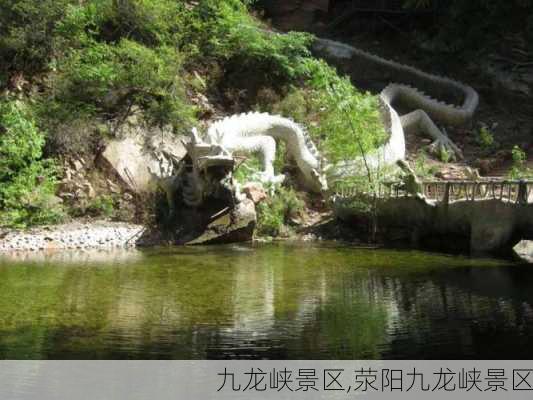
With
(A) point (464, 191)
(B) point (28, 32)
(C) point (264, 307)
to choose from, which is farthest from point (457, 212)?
(B) point (28, 32)

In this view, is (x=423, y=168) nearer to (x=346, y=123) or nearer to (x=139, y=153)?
(x=346, y=123)

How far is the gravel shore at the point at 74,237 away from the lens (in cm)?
1430

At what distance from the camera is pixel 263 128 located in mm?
19344

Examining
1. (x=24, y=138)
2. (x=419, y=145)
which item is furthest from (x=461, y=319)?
(x=419, y=145)

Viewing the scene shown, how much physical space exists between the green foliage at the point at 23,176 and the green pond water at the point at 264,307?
2274 mm

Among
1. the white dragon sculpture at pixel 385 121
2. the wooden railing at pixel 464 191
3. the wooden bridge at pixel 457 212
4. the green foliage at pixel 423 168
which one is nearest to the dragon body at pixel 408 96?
the white dragon sculpture at pixel 385 121

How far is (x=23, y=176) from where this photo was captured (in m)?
15.7

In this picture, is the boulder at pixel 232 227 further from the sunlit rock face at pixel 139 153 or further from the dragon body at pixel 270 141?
the dragon body at pixel 270 141

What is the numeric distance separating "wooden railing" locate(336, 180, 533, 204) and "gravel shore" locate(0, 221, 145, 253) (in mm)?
4915

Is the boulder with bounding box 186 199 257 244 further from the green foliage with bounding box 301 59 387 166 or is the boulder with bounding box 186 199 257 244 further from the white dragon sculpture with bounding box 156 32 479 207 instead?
the green foliage with bounding box 301 59 387 166

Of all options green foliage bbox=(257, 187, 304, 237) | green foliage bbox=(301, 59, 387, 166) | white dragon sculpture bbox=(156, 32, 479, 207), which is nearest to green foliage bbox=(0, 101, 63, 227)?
white dragon sculpture bbox=(156, 32, 479, 207)

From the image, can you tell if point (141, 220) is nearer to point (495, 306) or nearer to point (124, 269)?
point (124, 269)

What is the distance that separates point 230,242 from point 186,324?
311 inches

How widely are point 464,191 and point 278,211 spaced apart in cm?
459
